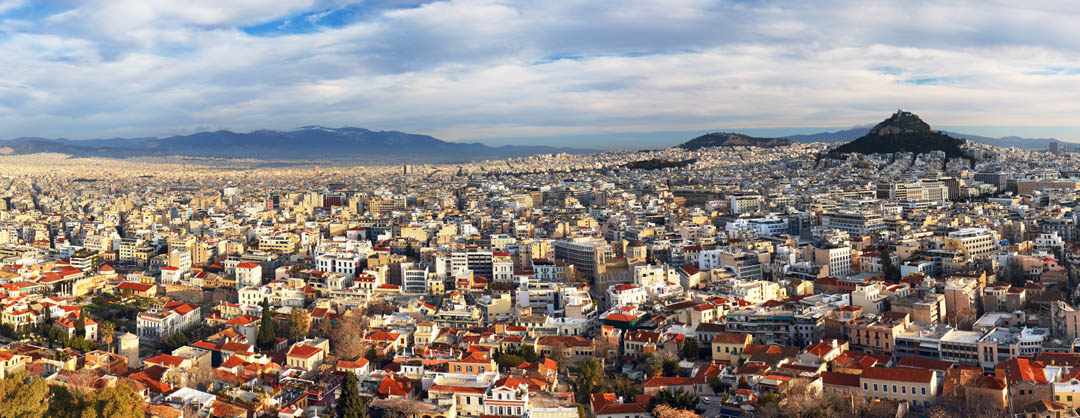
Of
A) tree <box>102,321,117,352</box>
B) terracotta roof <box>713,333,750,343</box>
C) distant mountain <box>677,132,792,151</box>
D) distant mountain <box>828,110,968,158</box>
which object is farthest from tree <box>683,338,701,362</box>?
distant mountain <box>677,132,792,151</box>

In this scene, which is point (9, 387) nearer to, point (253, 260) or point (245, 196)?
point (253, 260)

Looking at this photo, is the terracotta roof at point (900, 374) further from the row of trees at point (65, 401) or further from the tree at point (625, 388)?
the row of trees at point (65, 401)

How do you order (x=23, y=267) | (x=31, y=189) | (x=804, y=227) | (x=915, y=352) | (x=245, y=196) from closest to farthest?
1. (x=915, y=352)
2. (x=23, y=267)
3. (x=804, y=227)
4. (x=245, y=196)
5. (x=31, y=189)

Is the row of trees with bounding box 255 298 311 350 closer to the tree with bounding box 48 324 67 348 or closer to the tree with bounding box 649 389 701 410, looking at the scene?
the tree with bounding box 48 324 67 348

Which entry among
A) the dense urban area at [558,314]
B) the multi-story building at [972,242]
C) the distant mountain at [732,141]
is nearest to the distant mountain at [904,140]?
the dense urban area at [558,314]

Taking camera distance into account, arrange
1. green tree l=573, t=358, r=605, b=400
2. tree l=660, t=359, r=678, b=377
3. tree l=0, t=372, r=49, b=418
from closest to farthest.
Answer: tree l=0, t=372, r=49, b=418 < green tree l=573, t=358, r=605, b=400 < tree l=660, t=359, r=678, b=377

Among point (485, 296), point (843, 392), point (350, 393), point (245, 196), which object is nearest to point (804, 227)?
point (485, 296)
